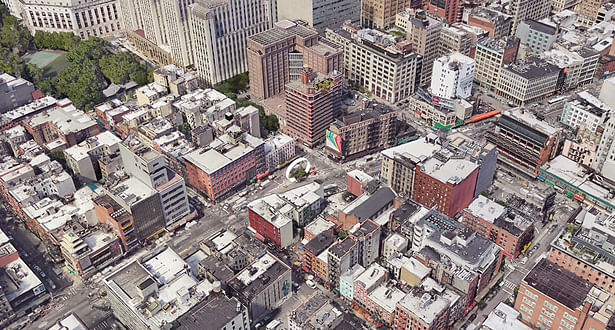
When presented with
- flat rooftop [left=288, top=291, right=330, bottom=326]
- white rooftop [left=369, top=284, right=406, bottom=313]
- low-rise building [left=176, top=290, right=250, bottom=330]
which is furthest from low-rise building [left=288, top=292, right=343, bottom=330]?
low-rise building [left=176, top=290, right=250, bottom=330]

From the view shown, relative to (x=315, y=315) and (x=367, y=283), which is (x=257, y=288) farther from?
(x=367, y=283)

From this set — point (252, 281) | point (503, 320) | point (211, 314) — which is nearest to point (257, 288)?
point (252, 281)

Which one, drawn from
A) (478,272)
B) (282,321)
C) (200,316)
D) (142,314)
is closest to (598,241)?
(478,272)

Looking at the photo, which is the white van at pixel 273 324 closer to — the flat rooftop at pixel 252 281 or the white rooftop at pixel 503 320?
the flat rooftop at pixel 252 281

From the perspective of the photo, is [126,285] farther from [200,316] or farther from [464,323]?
[464,323]

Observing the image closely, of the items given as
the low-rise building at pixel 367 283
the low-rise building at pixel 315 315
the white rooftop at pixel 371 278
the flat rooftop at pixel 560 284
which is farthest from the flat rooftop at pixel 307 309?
the flat rooftop at pixel 560 284

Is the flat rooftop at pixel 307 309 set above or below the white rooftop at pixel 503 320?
above

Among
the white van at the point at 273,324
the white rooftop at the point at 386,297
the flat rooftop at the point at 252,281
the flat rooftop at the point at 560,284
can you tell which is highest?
the flat rooftop at the point at 560,284
